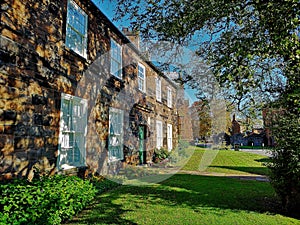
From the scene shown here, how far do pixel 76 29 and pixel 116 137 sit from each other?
15.2ft

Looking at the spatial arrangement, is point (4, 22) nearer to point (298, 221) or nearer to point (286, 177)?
point (286, 177)

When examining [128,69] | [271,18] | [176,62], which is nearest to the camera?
[271,18]

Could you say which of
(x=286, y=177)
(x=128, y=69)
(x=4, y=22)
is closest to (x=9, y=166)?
(x=4, y=22)

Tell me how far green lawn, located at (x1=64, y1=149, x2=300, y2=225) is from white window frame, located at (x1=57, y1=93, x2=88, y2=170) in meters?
1.47

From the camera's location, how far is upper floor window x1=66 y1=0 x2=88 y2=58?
6.90 metres

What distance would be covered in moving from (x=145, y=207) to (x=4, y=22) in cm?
519

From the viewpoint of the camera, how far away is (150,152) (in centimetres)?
1374

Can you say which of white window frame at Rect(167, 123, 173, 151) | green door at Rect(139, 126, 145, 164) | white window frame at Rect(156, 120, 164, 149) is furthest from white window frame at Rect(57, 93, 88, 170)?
white window frame at Rect(167, 123, 173, 151)

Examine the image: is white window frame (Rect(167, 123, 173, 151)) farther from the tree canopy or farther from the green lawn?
the tree canopy

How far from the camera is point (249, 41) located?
4.48 meters

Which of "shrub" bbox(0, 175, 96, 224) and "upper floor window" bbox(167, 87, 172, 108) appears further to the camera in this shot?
"upper floor window" bbox(167, 87, 172, 108)

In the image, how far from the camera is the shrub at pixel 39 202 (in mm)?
3488

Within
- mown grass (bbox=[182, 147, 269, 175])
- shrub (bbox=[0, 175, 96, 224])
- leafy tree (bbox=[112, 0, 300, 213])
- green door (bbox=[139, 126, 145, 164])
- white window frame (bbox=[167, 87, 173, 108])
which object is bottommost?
mown grass (bbox=[182, 147, 269, 175])

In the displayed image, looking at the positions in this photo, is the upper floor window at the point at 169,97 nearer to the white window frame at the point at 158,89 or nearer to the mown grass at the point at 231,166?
the white window frame at the point at 158,89
